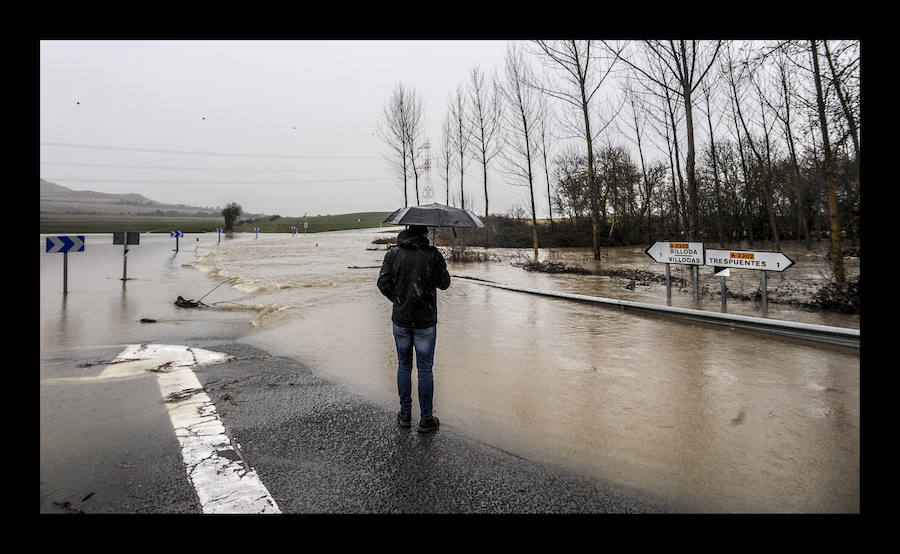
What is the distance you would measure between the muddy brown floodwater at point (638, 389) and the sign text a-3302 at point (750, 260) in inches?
54.8

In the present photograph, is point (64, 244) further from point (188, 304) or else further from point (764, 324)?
point (764, 324)

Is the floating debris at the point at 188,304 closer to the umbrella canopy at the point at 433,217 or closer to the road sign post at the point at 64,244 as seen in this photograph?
the road sign post at the point at 64,244

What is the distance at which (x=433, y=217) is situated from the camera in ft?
15.2

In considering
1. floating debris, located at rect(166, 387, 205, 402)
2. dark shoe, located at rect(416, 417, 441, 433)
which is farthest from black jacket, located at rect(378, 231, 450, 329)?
floating debris, located at rect(166, 387, 205, 402)

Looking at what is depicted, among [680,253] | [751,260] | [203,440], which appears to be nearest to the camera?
[203,440]

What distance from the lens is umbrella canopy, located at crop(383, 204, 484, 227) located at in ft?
14.9

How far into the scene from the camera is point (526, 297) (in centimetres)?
1326

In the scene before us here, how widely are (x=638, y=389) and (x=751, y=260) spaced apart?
576cm

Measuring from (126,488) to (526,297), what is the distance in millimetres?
11084

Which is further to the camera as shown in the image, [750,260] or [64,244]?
[64,244]

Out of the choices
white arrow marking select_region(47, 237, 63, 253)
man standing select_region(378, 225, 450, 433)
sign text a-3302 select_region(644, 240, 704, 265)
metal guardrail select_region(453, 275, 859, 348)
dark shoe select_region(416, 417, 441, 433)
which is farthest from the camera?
white arrow marking select_region(47, 237, 63, 253)

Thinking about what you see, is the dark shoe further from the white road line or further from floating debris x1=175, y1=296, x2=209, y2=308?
floating debris x1=175, y1=296, x2=209, y2=308

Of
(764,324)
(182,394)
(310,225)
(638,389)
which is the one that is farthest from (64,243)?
(310,225)
